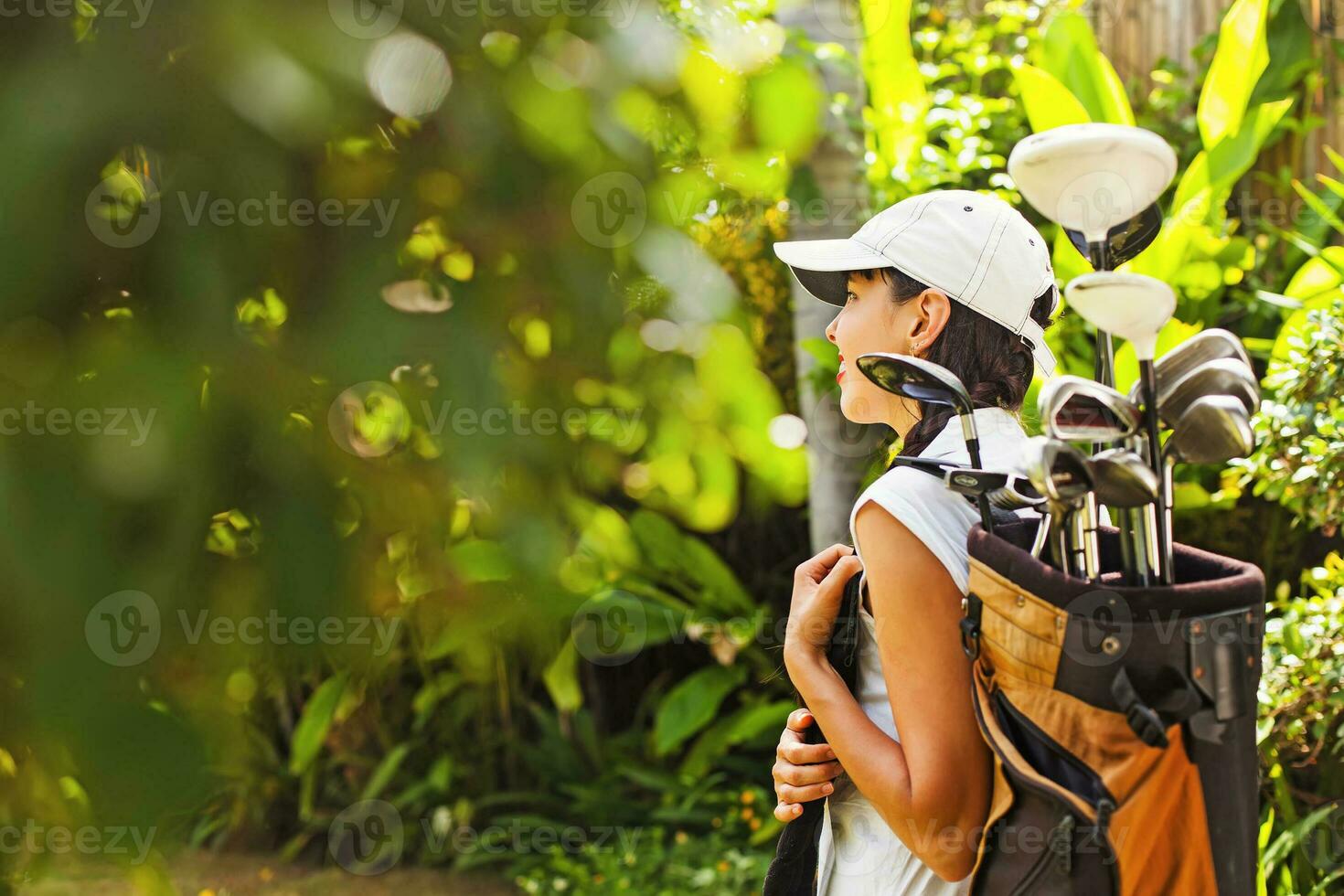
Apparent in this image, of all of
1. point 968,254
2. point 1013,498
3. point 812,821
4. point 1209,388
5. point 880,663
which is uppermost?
point 968,254

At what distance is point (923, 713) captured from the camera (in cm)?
124

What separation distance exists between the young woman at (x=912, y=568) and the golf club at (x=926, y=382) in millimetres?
63

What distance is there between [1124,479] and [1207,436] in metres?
0.12

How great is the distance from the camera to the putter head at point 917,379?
1.26 metres

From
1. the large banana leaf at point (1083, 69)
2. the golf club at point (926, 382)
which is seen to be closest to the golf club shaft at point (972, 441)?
the golf club at point (926, 382)

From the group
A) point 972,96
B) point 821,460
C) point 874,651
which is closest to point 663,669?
point 821,460

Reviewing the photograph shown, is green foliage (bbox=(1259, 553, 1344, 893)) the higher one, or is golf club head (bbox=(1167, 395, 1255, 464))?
golf club head (bbox=(1167, 395, 1255, 464))

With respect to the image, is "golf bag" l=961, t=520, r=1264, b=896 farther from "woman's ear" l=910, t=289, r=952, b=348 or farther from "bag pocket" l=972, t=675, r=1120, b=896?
"woman's ear" l=910, t=289, r=952, b=348

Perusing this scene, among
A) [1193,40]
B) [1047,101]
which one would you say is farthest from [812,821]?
[1193,40]

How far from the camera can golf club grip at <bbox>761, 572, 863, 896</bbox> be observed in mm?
1400

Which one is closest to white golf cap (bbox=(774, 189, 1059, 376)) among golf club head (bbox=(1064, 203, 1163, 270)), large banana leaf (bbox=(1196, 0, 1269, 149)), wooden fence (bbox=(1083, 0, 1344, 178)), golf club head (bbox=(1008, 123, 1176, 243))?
golf club head (bbox=(1064, 203, 1163, 270))

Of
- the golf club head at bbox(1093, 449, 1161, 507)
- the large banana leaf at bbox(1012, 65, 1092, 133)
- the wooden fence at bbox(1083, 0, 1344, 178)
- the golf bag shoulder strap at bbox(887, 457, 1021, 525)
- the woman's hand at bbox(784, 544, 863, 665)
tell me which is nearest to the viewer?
the golf club head at bbox(1093, 449, 1161, 507)

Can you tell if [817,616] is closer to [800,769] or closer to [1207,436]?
[800,769]

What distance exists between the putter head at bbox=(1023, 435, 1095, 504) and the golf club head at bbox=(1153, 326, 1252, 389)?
155 millimetres
